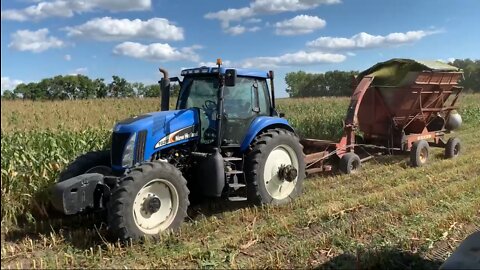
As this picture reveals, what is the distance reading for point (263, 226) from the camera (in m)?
5.19

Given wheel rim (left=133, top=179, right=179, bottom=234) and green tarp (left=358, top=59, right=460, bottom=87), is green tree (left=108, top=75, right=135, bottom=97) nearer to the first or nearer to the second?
green tarp (left=358, top=59, right=460, bottom=87)

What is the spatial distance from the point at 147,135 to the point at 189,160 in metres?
0.73

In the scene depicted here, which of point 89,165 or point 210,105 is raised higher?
point 210,105

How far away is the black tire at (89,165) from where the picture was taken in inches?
209

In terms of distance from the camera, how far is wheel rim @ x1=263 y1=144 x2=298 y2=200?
6113mm

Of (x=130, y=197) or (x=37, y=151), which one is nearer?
(x=130, y=197)

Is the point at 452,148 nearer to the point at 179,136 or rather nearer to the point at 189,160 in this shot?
the point at 189,160

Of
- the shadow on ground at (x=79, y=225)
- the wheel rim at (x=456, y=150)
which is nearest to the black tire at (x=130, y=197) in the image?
the shadow on ground at (x=79, y=225)

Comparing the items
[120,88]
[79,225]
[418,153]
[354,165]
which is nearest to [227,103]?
[79,225]

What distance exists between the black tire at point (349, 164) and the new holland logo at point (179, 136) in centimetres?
353

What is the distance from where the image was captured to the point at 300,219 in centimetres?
544

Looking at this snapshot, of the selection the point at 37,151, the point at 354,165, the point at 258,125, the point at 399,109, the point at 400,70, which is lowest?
the point at 354,165

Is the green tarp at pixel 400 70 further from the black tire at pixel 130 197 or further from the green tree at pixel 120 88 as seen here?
the green tree at pixel 120 88

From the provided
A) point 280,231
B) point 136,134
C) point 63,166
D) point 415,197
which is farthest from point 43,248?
point 415,197
